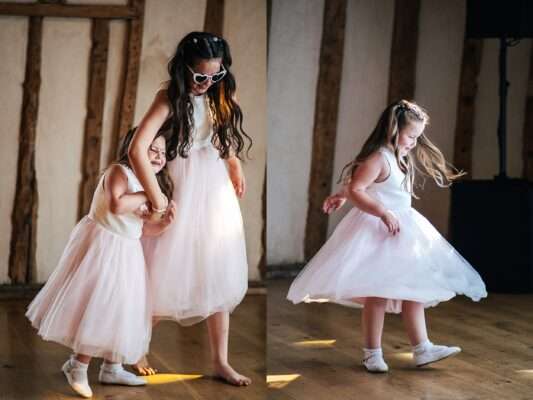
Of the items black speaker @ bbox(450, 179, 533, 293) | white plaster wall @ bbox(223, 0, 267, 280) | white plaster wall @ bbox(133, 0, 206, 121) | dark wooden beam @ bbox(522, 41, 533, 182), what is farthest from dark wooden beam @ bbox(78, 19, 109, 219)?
dark wooden beam @ bbox(522, 41, 533, 182)

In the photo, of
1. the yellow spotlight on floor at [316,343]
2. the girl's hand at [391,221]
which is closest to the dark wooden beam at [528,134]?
the girl's hand at [391,221]

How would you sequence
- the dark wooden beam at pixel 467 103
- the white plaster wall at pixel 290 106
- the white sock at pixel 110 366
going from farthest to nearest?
the white sock at pixel 110 366 → the dark wooden beam at pixel 467 103 → the white plaster wall at pixel 290 106

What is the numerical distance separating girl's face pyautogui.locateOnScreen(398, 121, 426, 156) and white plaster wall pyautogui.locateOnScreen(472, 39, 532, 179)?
0.17 meters

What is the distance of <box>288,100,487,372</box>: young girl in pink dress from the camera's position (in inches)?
95.6

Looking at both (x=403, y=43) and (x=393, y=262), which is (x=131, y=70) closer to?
(x=403, y=43)

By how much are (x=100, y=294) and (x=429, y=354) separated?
3.26ft

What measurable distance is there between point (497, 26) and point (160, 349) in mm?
1378

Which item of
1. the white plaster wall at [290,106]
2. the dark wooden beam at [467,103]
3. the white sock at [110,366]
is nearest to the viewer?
the white plaster wall at [290,106]

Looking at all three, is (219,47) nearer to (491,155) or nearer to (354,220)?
(354,220)

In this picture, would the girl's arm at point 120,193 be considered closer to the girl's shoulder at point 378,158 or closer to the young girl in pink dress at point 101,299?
the young girl in pink dress at point 101,299

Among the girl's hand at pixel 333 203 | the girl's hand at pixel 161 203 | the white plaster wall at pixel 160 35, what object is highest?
the white plaster wall at pixel 160 35

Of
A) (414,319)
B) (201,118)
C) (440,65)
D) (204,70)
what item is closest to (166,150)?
(201,118)

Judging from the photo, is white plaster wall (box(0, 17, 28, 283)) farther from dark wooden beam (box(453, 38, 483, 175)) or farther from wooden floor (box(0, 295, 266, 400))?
dark wooden beam (box(453, 38, 483, 175))

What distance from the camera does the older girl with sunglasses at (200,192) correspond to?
7.38 feet
